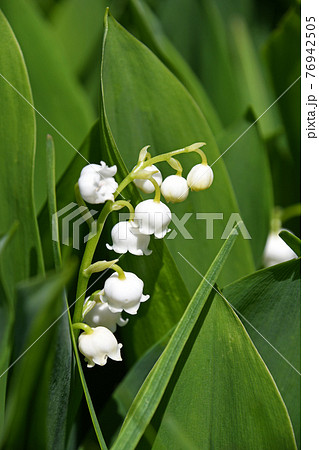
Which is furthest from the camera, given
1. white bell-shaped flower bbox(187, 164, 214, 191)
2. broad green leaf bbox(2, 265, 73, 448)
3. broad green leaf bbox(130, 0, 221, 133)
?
broad green leaf bbox(130, 0, 221, 133)

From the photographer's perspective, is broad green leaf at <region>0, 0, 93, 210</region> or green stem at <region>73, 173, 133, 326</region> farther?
broad green leaf at <region>0, 0, 93, 210</region>

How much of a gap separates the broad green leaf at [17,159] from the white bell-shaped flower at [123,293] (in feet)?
0.30

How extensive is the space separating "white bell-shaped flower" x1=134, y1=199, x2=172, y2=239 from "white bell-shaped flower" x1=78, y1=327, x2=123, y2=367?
0.11 m

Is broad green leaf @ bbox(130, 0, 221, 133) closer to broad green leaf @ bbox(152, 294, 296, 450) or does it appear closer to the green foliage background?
the green foliage background

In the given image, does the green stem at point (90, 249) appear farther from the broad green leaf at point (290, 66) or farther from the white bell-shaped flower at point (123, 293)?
the broad green leaf at point (290, 66)

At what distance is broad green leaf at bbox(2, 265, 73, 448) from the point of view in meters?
0.36

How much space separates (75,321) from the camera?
54 cm

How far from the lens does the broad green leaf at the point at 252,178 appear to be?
82cm

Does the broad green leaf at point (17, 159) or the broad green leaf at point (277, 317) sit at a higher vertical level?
the broad green leaf at point (17, 159)

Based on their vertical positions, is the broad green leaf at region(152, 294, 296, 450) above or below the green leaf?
below

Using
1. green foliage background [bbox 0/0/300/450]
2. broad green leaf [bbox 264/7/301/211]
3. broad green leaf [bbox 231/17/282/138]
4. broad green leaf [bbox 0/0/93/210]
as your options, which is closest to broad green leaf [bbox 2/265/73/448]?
green foliage background [bbox 0/0/300/450]

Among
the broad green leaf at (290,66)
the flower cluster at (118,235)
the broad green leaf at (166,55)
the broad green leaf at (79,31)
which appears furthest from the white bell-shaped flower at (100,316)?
the broad green leaf at (79,31)

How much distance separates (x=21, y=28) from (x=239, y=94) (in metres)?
0.44

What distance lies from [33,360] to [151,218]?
0.61ft
